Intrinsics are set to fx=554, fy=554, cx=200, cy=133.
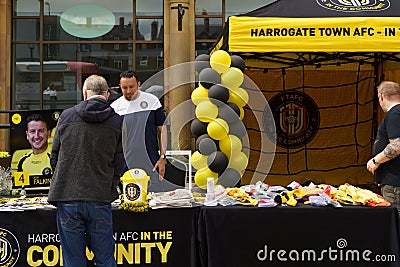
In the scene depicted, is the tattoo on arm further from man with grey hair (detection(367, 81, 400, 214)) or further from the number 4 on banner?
the number 4 on banner

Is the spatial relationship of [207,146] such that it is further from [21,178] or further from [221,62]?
[21,178]

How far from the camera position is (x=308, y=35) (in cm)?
618

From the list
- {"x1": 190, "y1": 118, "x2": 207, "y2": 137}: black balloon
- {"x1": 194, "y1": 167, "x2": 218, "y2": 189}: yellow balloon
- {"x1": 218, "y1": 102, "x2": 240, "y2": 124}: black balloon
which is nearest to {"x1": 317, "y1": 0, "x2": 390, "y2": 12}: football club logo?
{"x1": 218, "y1": 102, "x2": 240, "y2": 124}: black balloon

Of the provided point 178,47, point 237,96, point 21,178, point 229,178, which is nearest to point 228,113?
point 237,96

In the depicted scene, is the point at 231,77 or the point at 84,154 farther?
the point at 231,77

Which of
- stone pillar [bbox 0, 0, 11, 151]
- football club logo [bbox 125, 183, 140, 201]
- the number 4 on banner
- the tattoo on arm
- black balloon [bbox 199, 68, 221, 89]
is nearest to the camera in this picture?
football club logo [bbox 125, 183, 140, 201]

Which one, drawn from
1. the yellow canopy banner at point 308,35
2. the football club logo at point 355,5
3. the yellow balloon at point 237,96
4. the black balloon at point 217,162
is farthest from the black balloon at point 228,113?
the football club logo at point 355,5

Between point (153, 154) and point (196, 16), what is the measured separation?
6.05 meters

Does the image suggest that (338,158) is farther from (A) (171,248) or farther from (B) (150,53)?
(A) (171,248)

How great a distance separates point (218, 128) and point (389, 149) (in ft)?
8.49

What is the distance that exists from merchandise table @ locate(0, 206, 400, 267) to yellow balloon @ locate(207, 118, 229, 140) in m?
2.62

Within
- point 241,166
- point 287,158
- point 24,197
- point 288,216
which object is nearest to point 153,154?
point 24,197

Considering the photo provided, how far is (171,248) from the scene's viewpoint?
13.9 feet

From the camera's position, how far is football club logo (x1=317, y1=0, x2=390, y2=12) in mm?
6500
